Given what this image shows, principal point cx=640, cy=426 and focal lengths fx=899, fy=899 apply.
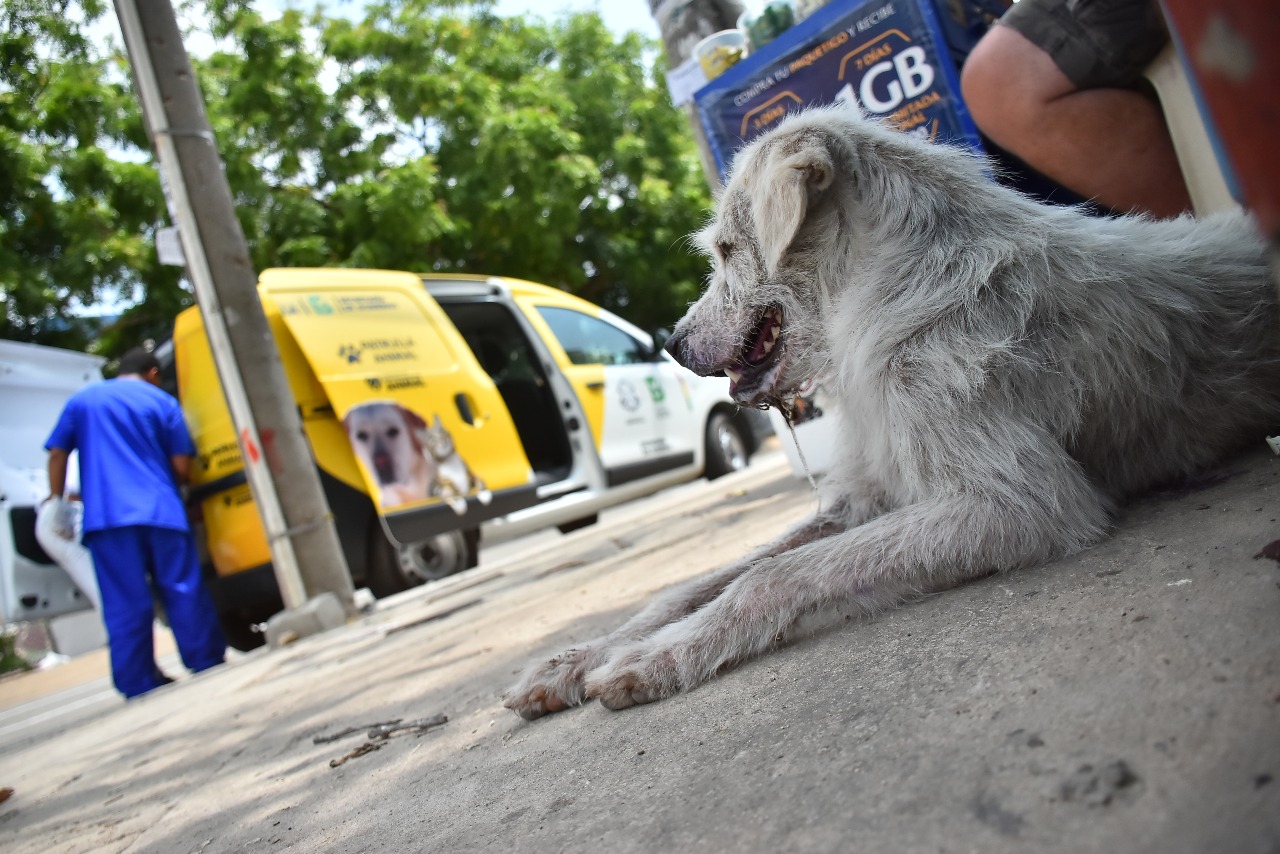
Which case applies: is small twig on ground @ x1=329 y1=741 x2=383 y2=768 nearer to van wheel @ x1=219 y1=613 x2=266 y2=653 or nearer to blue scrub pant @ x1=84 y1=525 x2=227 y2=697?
blue scrub pant @ x1=84 y1=525 x2=227 y2=697

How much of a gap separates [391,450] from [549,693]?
4.76m

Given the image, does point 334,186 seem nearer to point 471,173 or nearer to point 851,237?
point 471,173

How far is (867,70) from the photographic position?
12.2 ft

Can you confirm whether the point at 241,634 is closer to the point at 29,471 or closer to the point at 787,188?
the point at 29,471

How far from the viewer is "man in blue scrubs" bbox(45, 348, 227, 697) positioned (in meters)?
6.01

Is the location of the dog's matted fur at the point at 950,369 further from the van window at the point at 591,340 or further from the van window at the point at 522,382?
the van window at the point at 522,382

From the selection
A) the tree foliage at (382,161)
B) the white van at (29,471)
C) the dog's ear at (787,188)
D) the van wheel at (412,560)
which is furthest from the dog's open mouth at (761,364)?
the tree foliage at (382,161)

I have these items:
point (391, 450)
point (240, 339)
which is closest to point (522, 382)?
point (391, 450)

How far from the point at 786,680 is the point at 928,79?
107 inches

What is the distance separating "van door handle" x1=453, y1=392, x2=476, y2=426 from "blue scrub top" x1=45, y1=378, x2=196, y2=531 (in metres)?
2.10

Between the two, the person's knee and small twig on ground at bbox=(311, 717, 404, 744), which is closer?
small twig on ground at bbox=(311, 717, 404, 744)

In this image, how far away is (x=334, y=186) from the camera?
1536cm

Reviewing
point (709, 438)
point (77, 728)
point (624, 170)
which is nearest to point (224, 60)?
point (624, 170)

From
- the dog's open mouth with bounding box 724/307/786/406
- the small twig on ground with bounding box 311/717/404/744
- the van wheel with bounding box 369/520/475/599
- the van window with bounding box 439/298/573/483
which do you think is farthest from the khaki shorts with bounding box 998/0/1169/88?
the van window with bounding box 439/298/573/483
